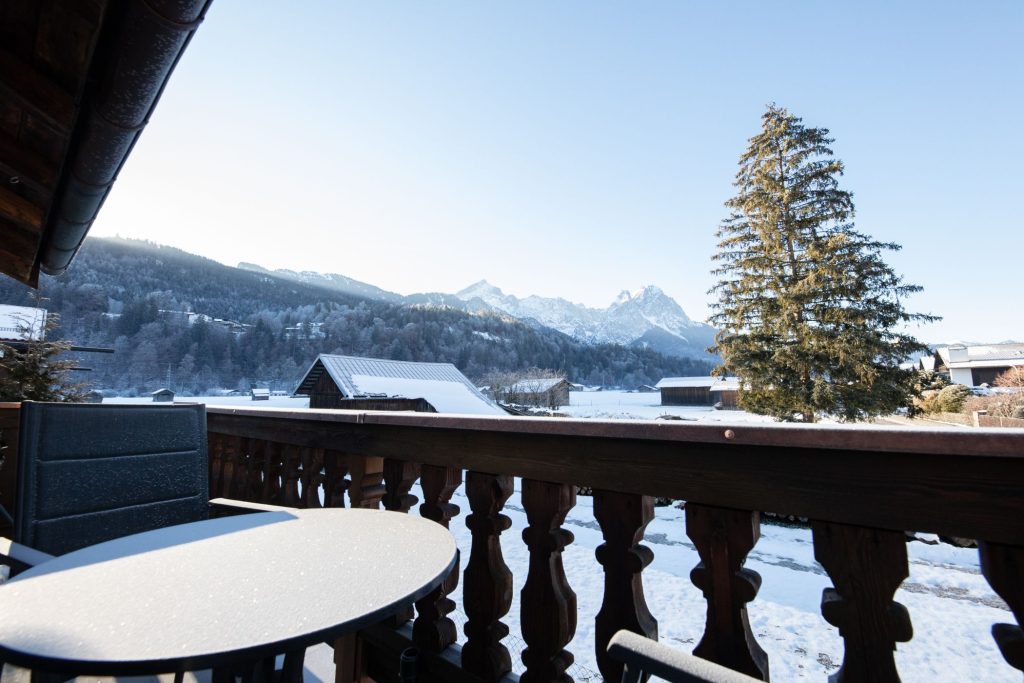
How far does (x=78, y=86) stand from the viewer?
1.54m

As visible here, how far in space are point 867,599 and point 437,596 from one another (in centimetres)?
107

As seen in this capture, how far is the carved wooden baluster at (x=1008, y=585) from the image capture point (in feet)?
2.05

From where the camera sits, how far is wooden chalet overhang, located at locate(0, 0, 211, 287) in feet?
4.10

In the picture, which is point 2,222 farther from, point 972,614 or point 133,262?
point 133,262

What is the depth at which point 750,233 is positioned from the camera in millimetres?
13734

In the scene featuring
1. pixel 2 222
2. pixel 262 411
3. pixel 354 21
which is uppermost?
pixel 354 21

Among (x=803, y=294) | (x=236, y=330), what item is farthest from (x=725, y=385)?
(x=236, y=330)

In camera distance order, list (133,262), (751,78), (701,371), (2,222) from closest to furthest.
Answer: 1. (2,222)
2. (751,78)
3. (133,262)
4. (701,371)

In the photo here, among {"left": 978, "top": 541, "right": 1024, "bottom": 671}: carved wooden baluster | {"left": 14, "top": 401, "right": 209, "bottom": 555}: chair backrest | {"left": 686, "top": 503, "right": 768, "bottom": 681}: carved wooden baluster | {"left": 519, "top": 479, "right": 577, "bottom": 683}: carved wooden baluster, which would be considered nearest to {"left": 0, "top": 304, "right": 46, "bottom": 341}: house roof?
{"left": 14, "top": 401, "right": 209, "bottom": 555}: chair backrest

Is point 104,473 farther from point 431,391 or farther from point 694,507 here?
point 431,391

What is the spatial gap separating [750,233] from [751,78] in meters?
7.16

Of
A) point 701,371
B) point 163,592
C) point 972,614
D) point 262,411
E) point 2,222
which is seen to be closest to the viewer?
point 163,592

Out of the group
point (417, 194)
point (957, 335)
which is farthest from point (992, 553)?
point (957, 335)

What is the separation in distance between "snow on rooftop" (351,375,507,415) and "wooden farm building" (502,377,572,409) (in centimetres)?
1500
